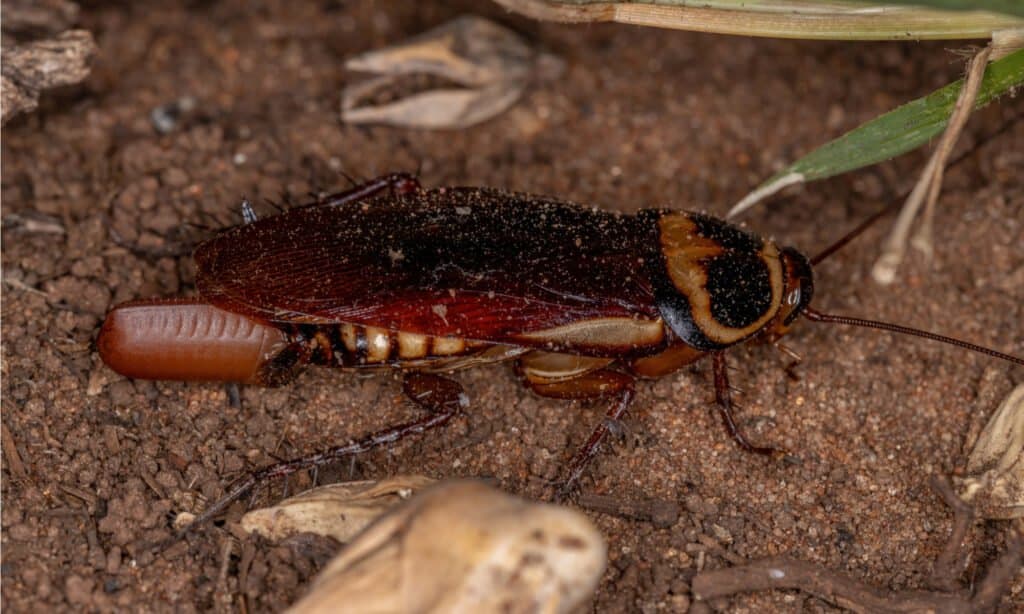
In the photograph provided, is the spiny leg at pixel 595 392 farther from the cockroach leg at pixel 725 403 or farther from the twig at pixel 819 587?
the twig at pixel 819 587

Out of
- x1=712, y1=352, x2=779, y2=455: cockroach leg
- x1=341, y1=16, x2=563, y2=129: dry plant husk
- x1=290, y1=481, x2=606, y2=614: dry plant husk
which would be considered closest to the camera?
x1=290, y1=481, x2=606, y2=614: dry plant husk

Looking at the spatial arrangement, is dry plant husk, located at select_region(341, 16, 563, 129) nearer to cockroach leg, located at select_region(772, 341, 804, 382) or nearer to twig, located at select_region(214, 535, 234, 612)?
cockroach leg, located at select_region(772, 341, 804, 382)

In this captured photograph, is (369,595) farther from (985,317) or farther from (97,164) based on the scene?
(985,317)

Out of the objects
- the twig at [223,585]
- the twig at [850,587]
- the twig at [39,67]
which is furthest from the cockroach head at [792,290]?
the twig at [39,67]

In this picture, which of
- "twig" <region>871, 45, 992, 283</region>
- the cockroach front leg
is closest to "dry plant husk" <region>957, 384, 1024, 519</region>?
"twig" <region>871, 45, 992, 283</region>

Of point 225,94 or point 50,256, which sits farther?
point 225,94

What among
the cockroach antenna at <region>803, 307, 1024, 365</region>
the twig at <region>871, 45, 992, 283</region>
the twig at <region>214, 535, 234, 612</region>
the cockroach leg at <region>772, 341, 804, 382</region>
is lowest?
the twig at <region>214, 535, 234, 612</region>

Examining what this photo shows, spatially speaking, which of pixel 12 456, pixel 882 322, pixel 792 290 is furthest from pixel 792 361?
pixel 12 456

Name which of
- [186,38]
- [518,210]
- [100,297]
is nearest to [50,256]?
[100,297]
